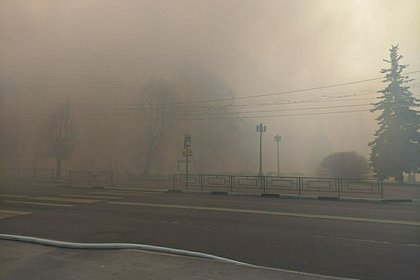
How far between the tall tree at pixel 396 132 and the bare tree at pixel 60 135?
17424 mm

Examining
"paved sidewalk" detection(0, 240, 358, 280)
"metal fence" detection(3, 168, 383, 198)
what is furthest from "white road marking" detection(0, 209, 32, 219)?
"metal fence" detection(3, 168, 383, 198)

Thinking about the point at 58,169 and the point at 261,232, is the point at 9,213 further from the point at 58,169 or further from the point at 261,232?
the point at 58,169

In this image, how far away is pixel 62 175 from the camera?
70.6 ft

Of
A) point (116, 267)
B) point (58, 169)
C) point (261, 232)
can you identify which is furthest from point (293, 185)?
point (58, 169)

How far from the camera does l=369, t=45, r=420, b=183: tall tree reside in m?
19.3

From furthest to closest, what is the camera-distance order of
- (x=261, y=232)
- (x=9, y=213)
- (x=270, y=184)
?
(x=270, y=184)
(x=9, y=213)
(x=261, y=232)

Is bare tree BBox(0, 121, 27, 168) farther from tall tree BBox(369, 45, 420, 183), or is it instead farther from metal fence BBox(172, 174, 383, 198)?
tall tree BBox(369, 45, 420, 183)

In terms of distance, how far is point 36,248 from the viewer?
13.0 ft

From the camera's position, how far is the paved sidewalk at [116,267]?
3.05 m

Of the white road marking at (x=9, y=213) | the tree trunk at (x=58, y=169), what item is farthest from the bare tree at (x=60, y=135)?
the white road marking at (x=9, y=213)

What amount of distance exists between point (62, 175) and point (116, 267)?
19.9 m

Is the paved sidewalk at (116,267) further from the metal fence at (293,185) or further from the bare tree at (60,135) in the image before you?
the bare tree at (60,135)

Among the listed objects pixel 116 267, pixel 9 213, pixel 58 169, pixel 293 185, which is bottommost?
pixel 116 267

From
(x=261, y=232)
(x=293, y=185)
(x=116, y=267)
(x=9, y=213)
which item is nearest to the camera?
(x=116, y=267)
